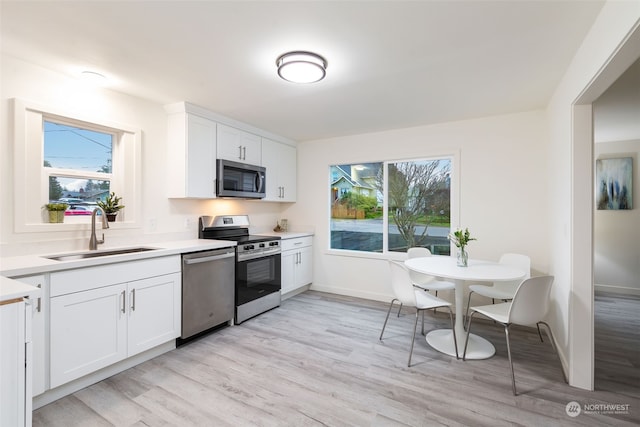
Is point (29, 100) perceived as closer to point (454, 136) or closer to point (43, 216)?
point (43, 216)

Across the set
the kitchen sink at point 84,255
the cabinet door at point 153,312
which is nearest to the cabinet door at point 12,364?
the cabinet door at point 153,312

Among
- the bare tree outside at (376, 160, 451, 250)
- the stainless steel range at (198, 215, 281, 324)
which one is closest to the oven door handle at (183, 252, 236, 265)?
the stainless steel range at (198, 215, 281, 324)

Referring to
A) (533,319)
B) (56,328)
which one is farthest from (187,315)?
(533,319)

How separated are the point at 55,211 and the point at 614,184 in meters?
7.06

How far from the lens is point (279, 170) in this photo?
4.43m

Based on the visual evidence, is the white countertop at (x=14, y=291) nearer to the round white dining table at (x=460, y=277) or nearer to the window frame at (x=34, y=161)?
the window frame at (x=34, y=161)

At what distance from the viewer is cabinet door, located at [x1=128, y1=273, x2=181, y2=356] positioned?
2.31 metres

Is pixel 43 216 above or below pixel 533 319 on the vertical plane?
above

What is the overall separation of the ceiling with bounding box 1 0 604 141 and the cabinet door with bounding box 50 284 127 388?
1734mm

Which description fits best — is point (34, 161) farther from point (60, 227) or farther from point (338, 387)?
point (338, 387)

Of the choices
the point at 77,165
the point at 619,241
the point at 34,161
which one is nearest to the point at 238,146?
the point at 77,165

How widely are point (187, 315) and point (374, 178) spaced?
9.83 ft

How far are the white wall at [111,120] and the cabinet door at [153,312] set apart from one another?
673 mm

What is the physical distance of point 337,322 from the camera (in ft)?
10.8
